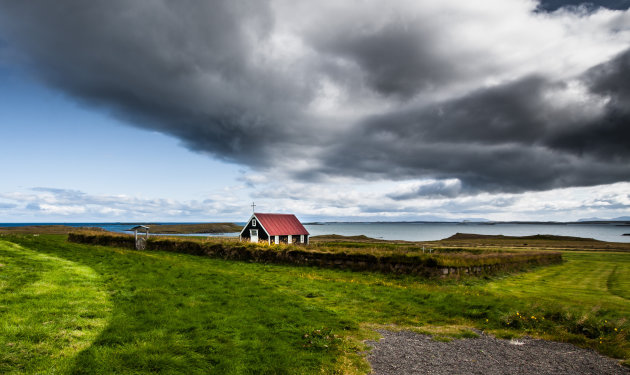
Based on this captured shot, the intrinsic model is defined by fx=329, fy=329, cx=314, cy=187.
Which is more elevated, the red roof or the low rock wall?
the red roof

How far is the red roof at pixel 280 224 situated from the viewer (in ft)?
152

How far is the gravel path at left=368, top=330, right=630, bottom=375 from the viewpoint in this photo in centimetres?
730

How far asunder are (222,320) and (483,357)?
7.18 metres

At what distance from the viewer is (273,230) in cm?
4638

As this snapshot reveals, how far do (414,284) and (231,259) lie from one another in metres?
18.6

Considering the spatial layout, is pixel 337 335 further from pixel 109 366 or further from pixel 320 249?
pixel 320 249

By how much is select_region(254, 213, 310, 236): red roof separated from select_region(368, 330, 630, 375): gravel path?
123 feet

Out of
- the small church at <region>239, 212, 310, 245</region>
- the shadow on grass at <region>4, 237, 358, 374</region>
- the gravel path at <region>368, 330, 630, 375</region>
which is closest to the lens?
the shadow on grass at <region>4, 237, 358, 374</region>

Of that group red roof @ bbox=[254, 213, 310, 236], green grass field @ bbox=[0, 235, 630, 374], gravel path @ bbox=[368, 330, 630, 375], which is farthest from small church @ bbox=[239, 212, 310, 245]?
gravel path @ bbox=[368, 330, 630, 375]

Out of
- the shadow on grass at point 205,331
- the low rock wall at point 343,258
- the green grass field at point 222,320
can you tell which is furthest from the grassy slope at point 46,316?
the low rock wall at point 343,258

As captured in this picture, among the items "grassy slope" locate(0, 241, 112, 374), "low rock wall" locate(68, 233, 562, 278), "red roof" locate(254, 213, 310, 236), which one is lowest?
"low rock wall" locate(68, 233, 562, 278)

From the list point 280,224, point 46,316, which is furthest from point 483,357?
point 280,224

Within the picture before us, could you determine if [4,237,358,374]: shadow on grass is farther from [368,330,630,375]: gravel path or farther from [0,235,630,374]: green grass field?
[368,330,630,375]: gravel path

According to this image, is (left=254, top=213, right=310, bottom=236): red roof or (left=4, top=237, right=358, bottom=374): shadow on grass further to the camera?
(left=254, top=213, right=310, bottom=236): red roof
